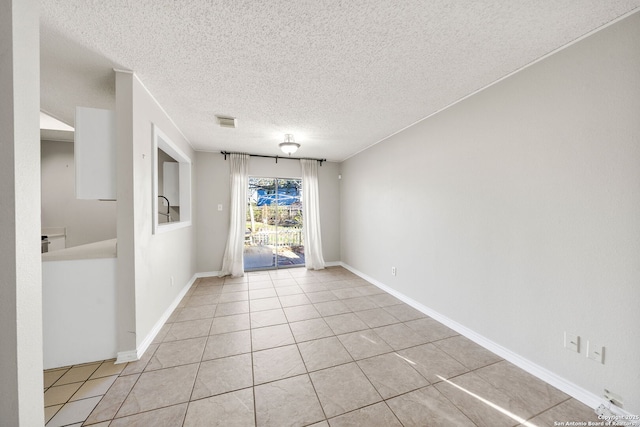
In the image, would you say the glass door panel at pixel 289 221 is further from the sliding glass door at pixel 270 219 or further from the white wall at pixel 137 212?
the white wall at pixel 137 212

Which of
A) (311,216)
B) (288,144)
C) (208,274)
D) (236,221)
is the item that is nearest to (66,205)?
(208,274)

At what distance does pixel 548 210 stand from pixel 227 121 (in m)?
3.34

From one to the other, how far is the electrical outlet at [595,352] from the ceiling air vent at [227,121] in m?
3.79

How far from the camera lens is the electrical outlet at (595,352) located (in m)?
1.44

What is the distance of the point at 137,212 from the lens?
196cm

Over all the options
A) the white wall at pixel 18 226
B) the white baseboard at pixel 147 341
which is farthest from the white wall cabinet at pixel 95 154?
the white baseboard at pixel 147 341

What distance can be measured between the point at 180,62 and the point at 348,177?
11.5 feet

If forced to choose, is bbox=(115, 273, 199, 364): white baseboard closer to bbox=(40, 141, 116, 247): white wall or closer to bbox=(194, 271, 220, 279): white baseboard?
bbox=(194, 271, 220, 279): white baseboard

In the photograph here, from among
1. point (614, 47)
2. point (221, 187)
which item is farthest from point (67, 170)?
point (614, 47)

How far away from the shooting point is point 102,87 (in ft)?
6.99

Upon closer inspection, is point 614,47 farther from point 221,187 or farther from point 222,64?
point 221,187

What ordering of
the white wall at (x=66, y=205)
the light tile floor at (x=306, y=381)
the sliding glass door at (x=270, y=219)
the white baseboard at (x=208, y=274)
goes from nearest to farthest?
the light tile floor at (x=306, y=381)
the white wall at (x=66, y=205)
the white baseboard at (x=208, y=274)
the sliding glass door at (x=270, y=219)

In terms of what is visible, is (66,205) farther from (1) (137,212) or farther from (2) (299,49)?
(2) (299,49)

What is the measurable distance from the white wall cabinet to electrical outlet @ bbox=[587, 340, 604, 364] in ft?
12.2
